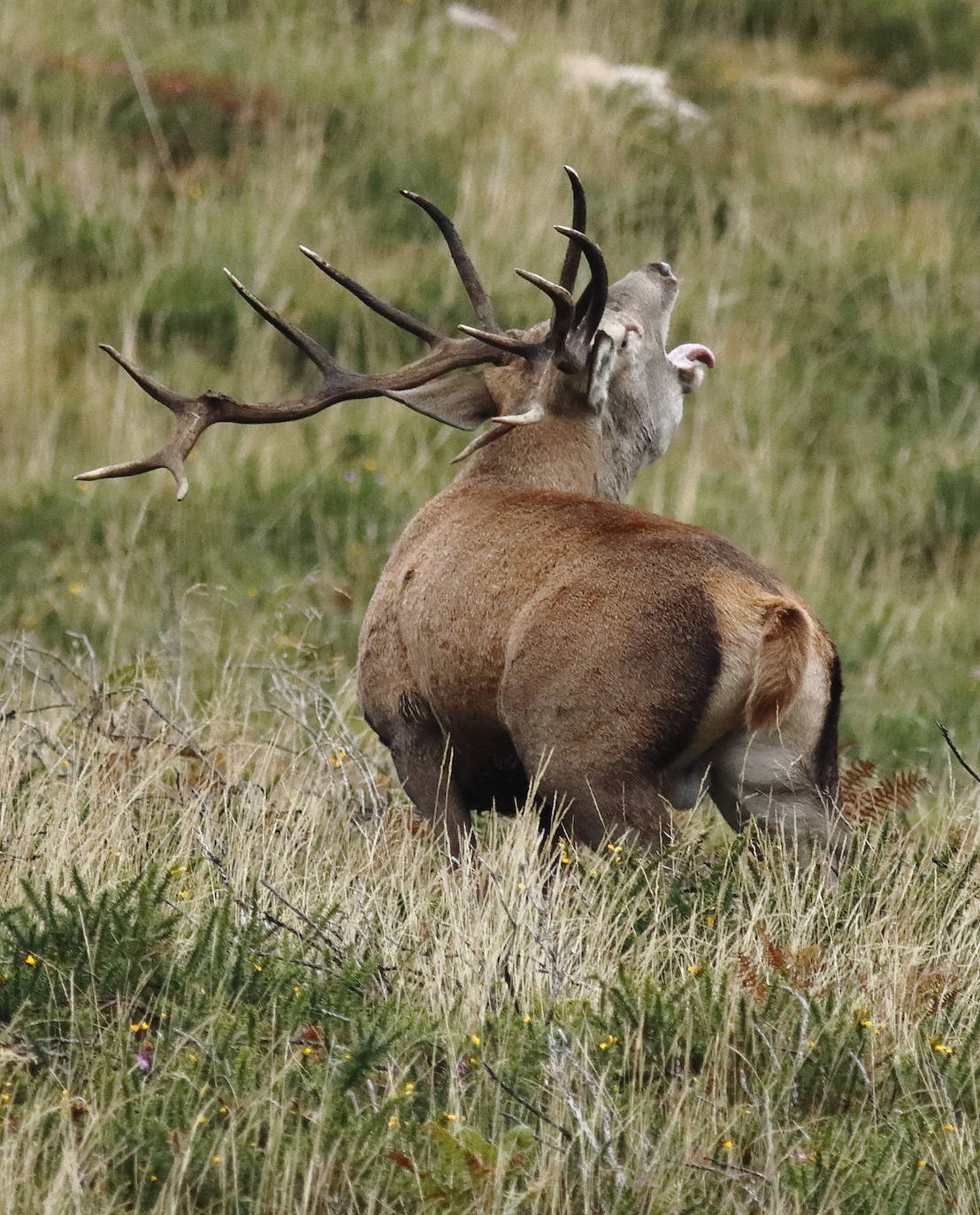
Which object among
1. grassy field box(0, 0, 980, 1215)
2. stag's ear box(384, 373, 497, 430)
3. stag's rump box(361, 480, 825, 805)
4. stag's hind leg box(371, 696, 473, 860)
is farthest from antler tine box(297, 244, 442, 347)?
grassy field box(0, 0, 980, 1215)

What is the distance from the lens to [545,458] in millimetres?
5129

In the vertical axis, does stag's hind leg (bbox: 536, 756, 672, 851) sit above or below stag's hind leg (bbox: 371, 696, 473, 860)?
above

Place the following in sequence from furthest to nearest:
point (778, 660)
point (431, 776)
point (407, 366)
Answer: point (407, 366) < point (431, 776) < point (778, 660)

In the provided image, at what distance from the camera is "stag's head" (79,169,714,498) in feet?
15.9

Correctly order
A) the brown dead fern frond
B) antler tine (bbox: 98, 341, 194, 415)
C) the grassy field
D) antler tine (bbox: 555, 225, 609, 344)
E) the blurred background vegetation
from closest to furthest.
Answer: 1. the grassy field
2. antler tine (bbox: 555, 225, 609, 344)
3. antler tine (bbox: 98, 341, 194, 415)
4. the brown dead fern frond
5. the blurred background vegetation

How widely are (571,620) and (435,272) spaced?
6.61m

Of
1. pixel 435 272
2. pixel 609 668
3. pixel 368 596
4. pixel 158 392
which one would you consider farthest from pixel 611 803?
pixel 435 272

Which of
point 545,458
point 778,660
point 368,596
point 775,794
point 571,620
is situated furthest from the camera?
point 368,596

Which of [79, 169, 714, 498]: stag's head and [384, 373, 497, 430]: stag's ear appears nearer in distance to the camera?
[79, 169, 714, 498]: stag's head

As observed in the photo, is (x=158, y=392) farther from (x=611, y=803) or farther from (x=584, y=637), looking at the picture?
(x=611, y=803)

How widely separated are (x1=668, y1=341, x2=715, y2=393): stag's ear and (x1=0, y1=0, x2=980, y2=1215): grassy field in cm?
123

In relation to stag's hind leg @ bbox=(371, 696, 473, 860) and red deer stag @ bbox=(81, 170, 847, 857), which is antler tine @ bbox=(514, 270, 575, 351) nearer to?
red deer stag @ bbox=(81, 170, 847, 857)

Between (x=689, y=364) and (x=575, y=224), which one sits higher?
(x=575, y=224)

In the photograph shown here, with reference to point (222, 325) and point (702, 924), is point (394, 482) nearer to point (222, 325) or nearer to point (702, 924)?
point (222, 325)
